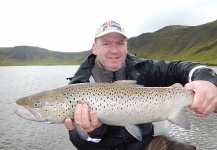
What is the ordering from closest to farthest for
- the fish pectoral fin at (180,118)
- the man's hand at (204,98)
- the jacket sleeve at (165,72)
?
1. the man's hand at (204,98)
2. the fish pectoral fin at (180,118)
3. the jacket sleeve at (165,72)

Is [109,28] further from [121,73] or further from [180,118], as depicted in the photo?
[180,118]

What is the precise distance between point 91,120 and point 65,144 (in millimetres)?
12714

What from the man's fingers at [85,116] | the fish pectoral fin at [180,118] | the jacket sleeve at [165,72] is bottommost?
the fish pectoral fin at [180,118]

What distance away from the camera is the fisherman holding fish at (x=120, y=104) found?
14.6 feet

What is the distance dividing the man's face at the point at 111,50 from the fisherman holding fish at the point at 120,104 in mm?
20

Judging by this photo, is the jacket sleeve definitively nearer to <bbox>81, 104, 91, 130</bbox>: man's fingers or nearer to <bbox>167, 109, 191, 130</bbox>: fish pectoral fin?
<bbox>167, 109, 191, 130</bbox>: fish pectoral fin

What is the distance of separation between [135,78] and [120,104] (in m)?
1.00

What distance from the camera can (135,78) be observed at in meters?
5.43

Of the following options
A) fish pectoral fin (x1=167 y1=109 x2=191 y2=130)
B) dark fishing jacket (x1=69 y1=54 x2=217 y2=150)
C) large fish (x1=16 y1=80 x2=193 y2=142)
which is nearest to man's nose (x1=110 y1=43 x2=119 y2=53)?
dark fishing jacket (x1=69 y1=54 x2=217 y2=150)

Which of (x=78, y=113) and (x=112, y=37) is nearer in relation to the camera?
(x=78, y=113)

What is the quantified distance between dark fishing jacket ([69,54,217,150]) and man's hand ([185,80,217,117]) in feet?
2.68

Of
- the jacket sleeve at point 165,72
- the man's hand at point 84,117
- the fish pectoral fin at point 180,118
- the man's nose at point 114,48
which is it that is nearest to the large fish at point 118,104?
the fish pectoral fin at point 180,118

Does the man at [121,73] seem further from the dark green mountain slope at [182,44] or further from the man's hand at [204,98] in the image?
the dark green mountain slope at [182,44]

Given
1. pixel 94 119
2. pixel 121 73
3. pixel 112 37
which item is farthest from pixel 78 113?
pixel 112 37
